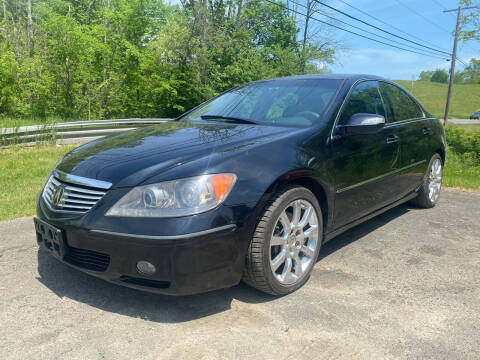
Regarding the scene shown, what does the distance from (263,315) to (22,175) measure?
558 cm

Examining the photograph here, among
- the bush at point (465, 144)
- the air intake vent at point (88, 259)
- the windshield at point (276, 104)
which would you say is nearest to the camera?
the air intake vent at point (88, 259)

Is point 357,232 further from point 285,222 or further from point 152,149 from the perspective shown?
point 152,149

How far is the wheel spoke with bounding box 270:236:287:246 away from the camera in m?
2.65

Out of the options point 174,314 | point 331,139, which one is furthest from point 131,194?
point 331,139

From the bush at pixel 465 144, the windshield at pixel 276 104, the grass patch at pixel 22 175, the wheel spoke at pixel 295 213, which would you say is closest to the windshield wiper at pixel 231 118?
the windshield at pixel 276 104

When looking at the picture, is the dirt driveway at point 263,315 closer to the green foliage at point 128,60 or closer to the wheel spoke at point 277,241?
the wheel spoke at point 277,241

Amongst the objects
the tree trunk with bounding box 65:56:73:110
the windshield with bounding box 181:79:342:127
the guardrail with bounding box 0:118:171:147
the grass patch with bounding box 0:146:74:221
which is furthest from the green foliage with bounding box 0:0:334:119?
the windshield with bounding box 181:79:342:127

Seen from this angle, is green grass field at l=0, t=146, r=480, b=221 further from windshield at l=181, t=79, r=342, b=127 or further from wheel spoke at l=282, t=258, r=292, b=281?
wheel spoke at l=282, t=258, r=292, b=281

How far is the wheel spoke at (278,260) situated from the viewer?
2.67 m

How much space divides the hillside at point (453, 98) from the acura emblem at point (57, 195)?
67.8 meters

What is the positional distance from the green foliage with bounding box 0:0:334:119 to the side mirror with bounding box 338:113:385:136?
13825 millimetres

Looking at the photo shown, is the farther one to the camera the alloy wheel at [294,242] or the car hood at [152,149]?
the alloy wheel at [294,242]

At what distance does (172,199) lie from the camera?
2.29m

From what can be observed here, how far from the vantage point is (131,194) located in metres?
2.34
